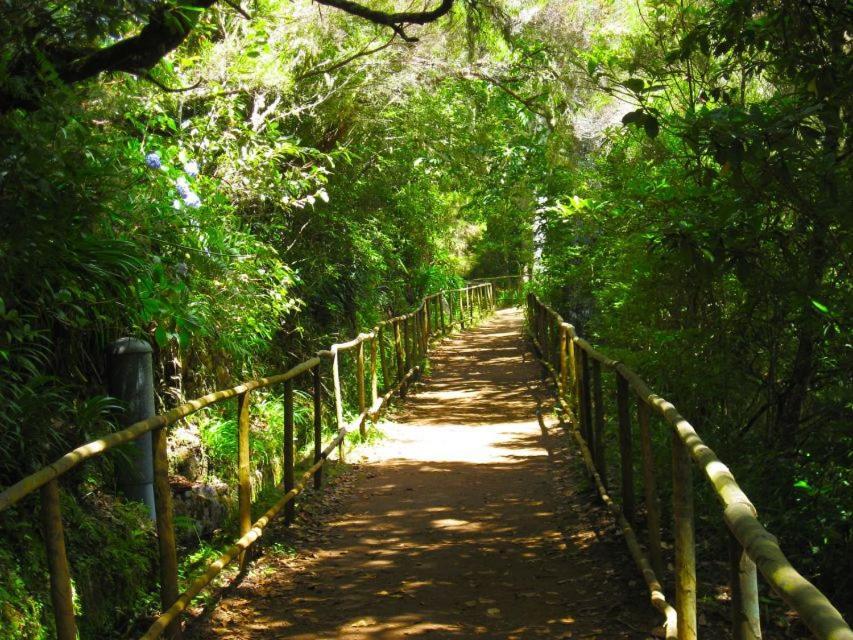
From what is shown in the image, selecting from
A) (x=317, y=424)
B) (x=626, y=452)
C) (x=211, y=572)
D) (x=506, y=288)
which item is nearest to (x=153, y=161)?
(x=317, y=424)

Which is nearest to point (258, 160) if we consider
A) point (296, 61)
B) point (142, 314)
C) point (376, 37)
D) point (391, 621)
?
point (296, 61)

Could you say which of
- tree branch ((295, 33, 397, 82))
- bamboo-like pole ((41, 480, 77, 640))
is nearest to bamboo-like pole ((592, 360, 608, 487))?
bamboo-like pole ((41, 480, 77, 640))

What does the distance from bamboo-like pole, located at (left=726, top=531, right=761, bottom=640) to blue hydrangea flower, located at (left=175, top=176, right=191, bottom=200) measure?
5492 millimetres

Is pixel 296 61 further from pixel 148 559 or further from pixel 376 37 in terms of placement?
pixel 148 559

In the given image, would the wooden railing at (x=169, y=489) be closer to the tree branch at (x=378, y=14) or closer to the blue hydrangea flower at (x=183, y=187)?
the blue hydrangea flower at (x=183, y=187)

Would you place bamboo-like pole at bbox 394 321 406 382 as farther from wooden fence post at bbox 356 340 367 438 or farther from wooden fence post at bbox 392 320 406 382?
wooden fence post at bbox 356 340 367 438

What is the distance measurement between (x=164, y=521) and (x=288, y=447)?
7.70ft

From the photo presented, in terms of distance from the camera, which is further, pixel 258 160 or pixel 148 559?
pixel 258 160

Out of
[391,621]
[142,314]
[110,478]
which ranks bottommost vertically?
[391,621]

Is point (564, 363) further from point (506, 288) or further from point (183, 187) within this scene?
point (506, 288)

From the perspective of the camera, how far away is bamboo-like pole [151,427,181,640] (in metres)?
4.11

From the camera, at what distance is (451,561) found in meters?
5.95

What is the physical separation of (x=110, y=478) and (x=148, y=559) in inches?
30.3

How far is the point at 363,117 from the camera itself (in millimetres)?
11922
